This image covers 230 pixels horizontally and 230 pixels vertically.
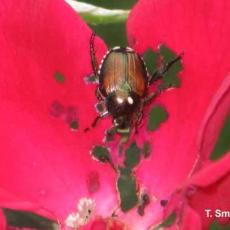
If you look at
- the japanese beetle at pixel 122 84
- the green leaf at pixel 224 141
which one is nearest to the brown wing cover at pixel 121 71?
the japanese beetle at pixel 122 84

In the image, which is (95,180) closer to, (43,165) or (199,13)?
(43,165)

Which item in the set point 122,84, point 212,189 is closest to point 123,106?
point 122,84

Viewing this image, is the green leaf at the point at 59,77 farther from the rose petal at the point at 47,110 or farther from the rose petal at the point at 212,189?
the rose petal at the point at 212,189

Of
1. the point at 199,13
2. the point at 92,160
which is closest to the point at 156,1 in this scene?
the point at 199,13

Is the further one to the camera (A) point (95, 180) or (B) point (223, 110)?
(A) point (95, 180)

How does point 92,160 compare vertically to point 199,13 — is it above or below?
below

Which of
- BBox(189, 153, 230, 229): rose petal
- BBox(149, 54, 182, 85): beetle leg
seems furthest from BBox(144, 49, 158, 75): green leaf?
BBox(189, 153, 230, 229): rose petal
